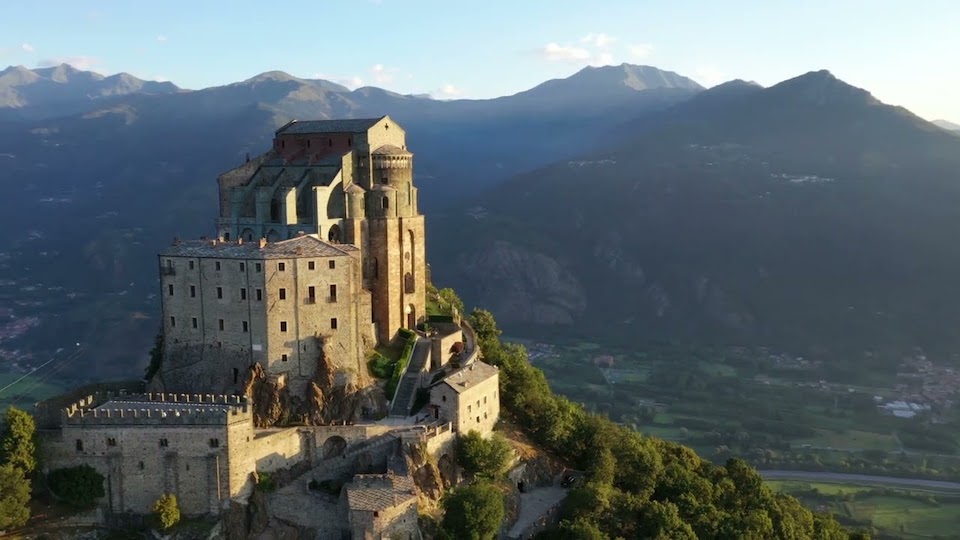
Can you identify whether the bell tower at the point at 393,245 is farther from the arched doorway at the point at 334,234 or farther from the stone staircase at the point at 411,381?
the stone staircase at the point at 411,381

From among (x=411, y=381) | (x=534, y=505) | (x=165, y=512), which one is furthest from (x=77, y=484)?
(x=534, y=505)

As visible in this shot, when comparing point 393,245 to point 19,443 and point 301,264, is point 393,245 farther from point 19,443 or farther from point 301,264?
point 19,443

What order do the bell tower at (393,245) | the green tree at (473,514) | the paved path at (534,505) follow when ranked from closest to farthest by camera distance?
the green tree at (473,514), the paved path at (534,505), the bell tower at (393,245)

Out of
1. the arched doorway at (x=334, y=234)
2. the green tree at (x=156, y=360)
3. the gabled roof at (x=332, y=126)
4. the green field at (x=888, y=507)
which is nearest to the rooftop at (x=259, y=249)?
the arched doorway at (x=334, y=234)

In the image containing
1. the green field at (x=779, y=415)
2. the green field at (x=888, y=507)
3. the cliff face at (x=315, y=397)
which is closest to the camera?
the cliff face at (x=315, y=397)

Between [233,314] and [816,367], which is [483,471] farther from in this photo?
[816,367]

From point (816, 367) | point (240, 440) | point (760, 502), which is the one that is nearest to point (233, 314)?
point (240, 440)
